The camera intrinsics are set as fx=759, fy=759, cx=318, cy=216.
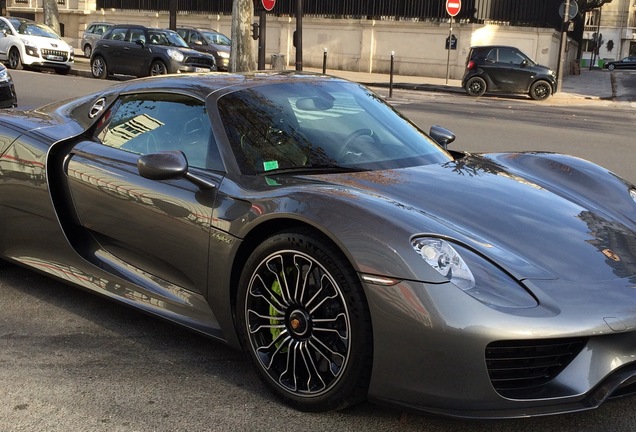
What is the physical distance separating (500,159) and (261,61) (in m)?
19.2

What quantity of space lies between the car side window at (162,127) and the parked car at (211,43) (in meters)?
20.4

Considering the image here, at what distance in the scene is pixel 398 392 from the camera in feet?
8.75

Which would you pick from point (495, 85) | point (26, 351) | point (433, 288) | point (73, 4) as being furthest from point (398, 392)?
point (73, 4)

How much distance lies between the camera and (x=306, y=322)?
2955 mm

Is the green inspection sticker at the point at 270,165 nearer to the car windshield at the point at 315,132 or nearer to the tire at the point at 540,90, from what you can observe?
the car windshield at the point at 315,132

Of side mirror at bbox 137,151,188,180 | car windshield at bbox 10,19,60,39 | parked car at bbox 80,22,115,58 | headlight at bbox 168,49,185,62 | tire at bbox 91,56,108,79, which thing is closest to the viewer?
side mirror at bbox 137,151,188,180

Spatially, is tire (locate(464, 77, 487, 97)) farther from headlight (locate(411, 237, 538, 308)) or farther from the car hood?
headlight (locate(411, 237, 538, 308))

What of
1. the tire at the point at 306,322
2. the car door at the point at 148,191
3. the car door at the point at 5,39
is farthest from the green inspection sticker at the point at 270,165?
the car door at the point at 5,39

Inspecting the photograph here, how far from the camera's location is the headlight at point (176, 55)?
68.4ft

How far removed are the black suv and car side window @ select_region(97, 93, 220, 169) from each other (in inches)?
754

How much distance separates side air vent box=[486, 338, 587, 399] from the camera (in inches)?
101

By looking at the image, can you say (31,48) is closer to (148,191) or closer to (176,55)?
(176,55)

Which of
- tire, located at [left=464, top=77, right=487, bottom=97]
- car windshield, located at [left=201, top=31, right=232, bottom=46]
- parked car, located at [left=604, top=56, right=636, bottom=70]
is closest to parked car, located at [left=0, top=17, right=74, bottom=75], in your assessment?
car windshield, located at [left=201, top=31, right=232, bottom=46]

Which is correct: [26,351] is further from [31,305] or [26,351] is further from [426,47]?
[426,47]
